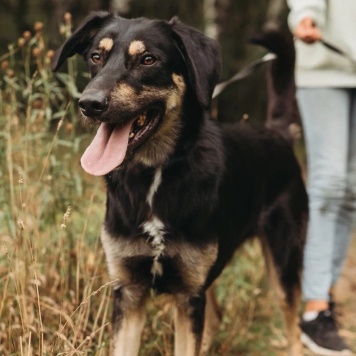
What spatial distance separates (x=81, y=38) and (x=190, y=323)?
1417mm

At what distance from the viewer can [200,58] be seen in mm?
3188

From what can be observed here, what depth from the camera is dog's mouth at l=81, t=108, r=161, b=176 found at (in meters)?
3.04

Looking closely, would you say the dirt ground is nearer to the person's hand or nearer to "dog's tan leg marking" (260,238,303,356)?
"dog's tan leg marking" (260,238,303,356)

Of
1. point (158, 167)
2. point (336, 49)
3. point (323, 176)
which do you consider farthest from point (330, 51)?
point (158, 167)

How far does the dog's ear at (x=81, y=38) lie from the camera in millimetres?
3414

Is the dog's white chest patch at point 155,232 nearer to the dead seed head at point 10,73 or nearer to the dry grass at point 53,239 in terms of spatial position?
the dry grass at point 53,239

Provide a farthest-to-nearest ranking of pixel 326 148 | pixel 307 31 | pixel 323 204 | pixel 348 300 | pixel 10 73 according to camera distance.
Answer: pixel 348 300, pixel 323 204, pixel 326 148, pixel 307 31, pixel 10 73

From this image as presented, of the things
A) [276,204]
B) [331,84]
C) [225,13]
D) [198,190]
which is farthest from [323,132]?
[225,13]

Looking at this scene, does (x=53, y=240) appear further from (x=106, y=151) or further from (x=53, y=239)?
(x=106, y=151)

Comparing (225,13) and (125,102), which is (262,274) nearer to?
(125,102)

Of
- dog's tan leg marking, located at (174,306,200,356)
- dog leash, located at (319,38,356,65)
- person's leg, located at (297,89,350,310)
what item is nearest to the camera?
dog's tan leg marking, located at (174,306,200,356)

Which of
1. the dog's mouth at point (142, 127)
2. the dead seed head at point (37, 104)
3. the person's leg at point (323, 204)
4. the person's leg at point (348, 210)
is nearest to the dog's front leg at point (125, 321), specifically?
the dog's mouth at point (142, 127)

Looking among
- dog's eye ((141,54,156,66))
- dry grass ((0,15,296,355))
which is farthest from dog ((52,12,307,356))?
dry grass ((0,15,296,355))

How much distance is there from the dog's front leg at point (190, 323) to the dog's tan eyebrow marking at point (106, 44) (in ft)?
3.79
